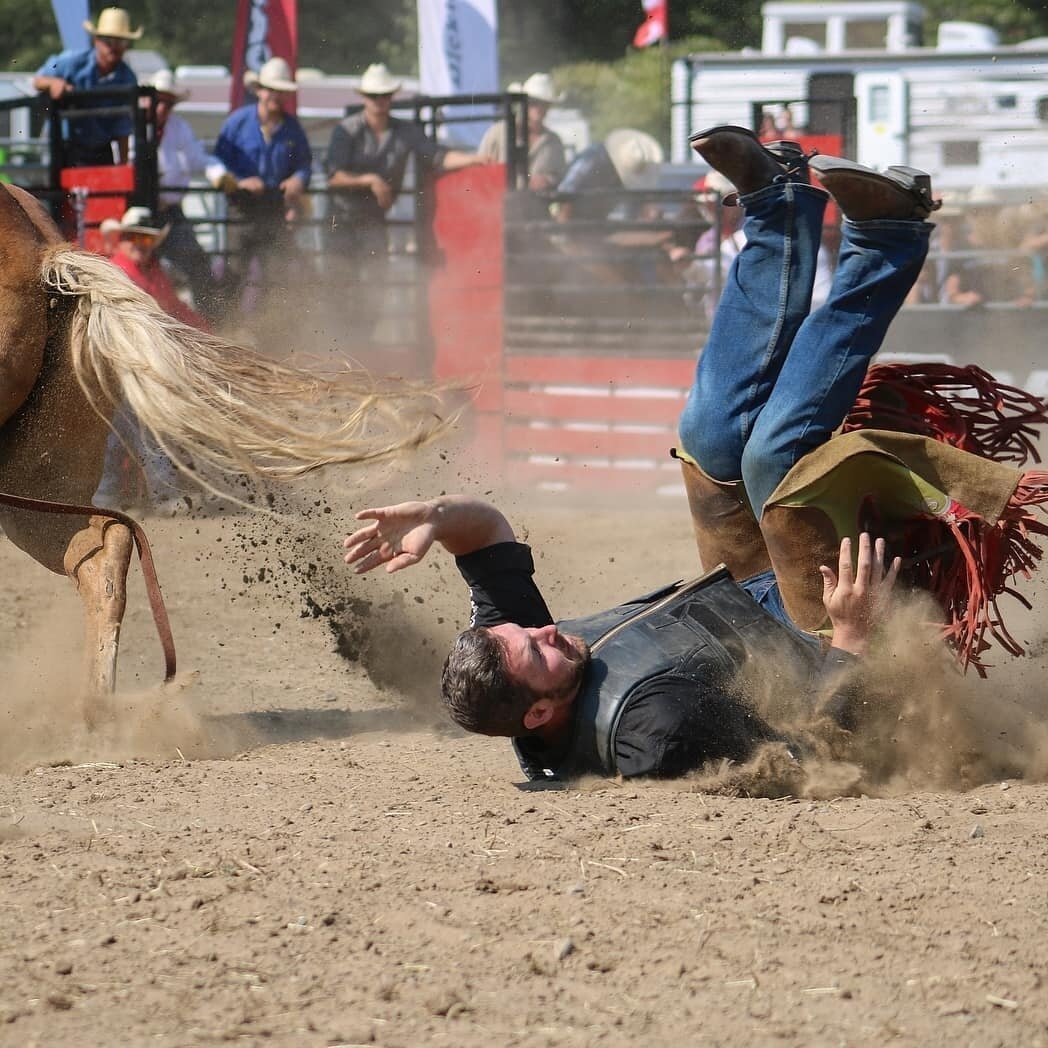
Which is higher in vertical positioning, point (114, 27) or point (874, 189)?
point (114, 27)

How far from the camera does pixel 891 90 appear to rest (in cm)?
1186

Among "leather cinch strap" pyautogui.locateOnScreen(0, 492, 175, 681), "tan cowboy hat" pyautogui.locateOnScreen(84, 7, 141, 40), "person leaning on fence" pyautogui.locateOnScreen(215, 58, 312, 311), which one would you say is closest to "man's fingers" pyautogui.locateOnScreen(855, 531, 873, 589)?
"leather cinch strap" pyautogui.locateOnScreen(0, 492, 175, 681)

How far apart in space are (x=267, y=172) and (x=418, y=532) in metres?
6.96

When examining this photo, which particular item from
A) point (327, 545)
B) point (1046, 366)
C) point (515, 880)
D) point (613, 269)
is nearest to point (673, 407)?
point (613, 269)

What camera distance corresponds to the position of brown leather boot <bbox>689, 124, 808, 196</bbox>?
3.42m

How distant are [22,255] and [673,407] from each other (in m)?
5.96

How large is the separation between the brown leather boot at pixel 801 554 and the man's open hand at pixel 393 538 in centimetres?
76

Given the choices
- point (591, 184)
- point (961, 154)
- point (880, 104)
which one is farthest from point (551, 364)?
point (880, 104)

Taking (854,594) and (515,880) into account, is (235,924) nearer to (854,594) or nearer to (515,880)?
(515,880)

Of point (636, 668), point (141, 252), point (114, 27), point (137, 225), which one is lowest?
point (636, 668)

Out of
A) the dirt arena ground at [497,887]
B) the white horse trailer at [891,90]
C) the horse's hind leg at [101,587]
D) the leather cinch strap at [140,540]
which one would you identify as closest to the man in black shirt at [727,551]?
the dirt arena ground at [497,887]

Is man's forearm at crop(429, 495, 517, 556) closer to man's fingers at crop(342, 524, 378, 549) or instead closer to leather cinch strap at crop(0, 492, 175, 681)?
man's fingers at crop(342, 524, 378, 549)

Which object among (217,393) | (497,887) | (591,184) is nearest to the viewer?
(497,887)

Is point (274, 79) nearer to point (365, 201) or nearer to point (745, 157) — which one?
point (365, 201)
